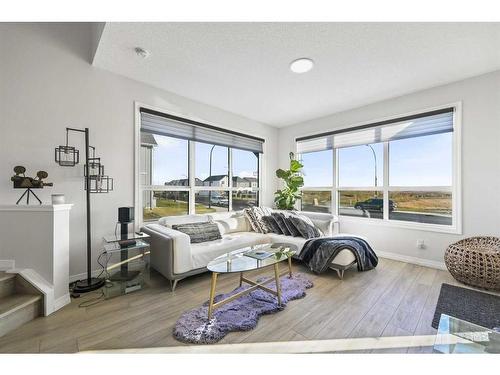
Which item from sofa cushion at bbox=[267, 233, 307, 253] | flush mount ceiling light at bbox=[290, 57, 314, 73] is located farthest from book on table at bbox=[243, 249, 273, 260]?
flush mount ceiling light at bbox=[290, 57, 314, 73]

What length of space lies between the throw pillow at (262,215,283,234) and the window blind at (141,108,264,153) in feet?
5.10

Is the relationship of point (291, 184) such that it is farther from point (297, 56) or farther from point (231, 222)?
point (297, 56)

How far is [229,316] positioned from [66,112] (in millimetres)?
2867

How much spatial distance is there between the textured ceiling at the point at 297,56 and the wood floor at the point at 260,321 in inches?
103

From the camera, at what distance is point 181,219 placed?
3018 mm

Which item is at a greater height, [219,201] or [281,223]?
[219,201]

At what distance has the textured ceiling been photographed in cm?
193

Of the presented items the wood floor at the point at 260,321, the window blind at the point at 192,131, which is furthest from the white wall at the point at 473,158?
the window blind at the point at 192,131

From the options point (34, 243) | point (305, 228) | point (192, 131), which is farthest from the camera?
point (192, 131)

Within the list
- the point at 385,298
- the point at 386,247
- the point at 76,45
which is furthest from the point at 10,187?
the point at 386,247

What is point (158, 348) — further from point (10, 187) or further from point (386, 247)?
point (386, 247)

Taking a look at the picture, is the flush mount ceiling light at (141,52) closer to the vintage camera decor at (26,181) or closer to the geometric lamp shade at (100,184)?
the geometric lamp shade at (100,184)

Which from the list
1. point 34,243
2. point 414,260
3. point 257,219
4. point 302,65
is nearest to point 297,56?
point 302,65
